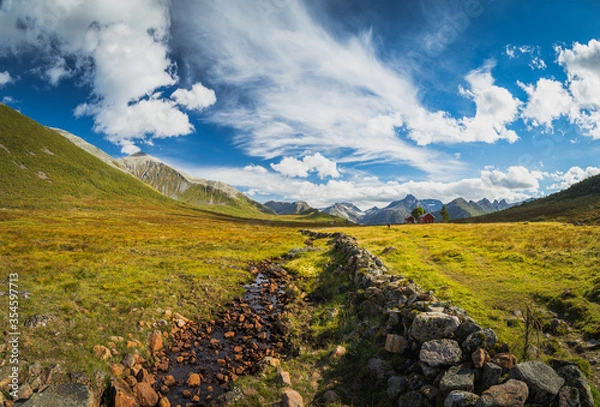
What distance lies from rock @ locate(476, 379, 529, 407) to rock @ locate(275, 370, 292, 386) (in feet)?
23.5

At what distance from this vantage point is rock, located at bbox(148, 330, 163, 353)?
14867 mm

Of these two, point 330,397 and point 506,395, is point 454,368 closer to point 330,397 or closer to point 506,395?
point 506,395

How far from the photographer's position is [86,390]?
10016 millimetres

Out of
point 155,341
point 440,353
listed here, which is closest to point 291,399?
point 440,353

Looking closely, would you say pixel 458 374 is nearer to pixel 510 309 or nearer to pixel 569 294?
pixel 510 309

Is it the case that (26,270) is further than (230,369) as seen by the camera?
Yes

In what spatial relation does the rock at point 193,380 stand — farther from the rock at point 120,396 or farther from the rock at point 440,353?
the rock at point 440,353

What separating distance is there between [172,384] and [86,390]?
352cm

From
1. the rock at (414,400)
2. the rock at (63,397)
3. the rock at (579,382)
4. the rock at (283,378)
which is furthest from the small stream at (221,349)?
the rock at (579,382)

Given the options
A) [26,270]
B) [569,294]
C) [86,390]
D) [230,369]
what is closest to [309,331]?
[230,369]

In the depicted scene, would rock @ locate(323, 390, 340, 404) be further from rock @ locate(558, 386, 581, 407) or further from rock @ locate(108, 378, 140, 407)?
rock @ locate(108, 378, 140, 407)

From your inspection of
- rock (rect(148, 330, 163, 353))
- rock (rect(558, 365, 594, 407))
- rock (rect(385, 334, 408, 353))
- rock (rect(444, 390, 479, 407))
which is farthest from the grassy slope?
rock (rect(148, 330, 163, 353))

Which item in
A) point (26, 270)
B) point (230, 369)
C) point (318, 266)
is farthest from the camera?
point (318, 266)

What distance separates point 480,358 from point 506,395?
1597mm
